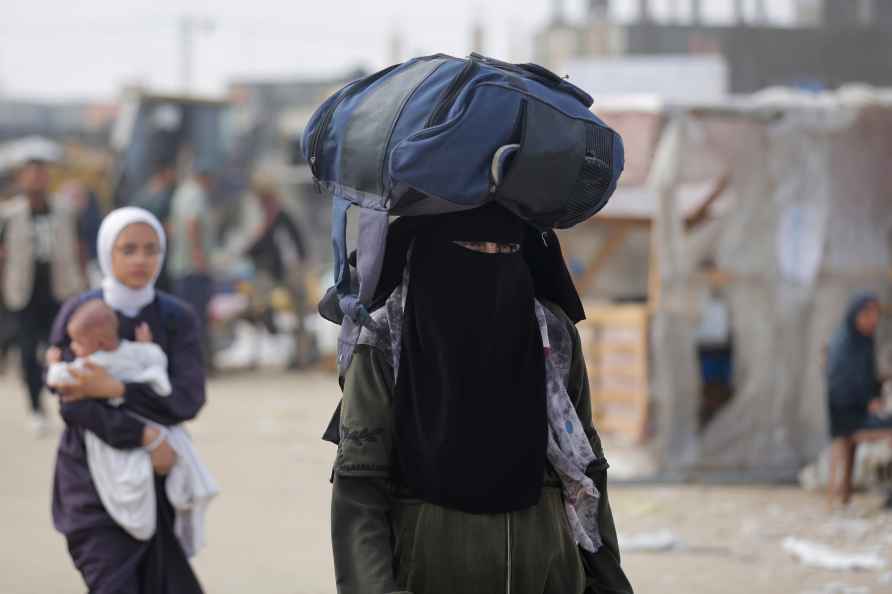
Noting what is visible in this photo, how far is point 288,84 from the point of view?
44.5m

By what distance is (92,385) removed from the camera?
5039 millimetres

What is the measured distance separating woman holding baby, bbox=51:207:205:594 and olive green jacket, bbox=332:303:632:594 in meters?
2.15

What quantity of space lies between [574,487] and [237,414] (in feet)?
34.2

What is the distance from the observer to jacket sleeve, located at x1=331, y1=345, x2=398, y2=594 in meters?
3.03

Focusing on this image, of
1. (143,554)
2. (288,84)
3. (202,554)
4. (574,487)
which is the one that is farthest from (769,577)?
(288,84)

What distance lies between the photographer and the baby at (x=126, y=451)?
5.06 meters

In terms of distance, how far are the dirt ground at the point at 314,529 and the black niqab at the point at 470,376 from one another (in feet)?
13.3

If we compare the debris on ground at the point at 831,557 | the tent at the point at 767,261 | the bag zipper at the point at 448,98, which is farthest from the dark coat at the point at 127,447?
the tent at the point at 767,261

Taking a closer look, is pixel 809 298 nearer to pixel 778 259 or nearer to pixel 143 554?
pixel 778 259

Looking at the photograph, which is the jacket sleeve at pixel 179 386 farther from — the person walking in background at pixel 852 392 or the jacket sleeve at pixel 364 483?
the person walking in background at pixel 852 392

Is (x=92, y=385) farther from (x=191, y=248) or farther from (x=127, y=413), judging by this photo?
(x=191, y=248)

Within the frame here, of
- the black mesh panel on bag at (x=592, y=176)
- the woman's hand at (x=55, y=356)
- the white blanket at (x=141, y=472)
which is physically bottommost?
the white blanket at (x=141, y=472)

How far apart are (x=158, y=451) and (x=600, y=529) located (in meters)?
2.22

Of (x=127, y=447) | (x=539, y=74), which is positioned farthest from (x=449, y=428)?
(x=127, y=447)
